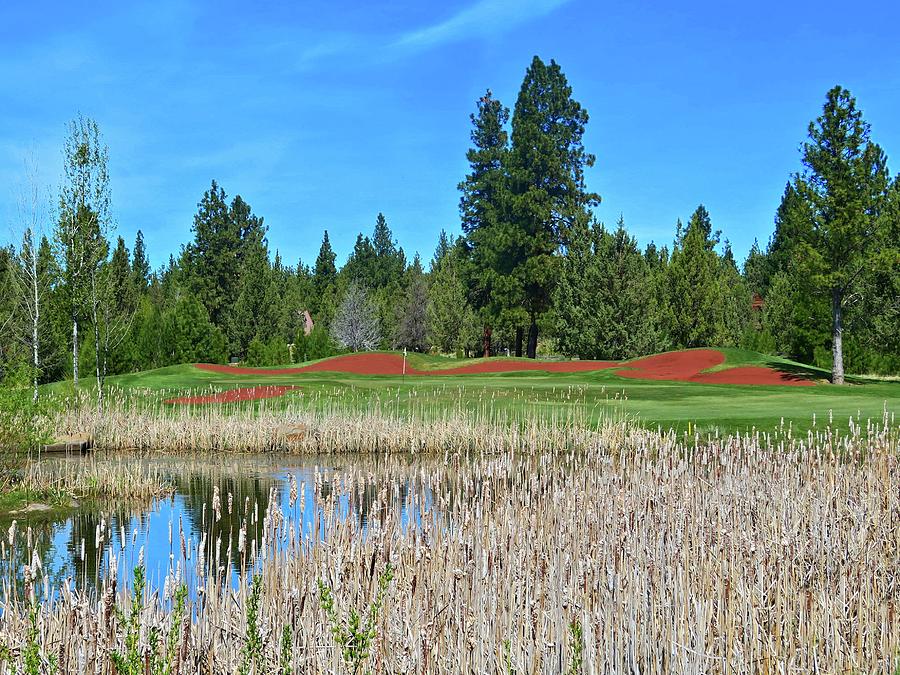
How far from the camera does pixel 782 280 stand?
149 ft

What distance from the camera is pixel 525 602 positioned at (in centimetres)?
528

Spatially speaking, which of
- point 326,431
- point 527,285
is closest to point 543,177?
point 527,285

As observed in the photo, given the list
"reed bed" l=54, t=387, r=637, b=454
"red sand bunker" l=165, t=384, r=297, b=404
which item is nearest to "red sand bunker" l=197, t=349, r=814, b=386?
"red sand bunker" l=165, t=384, r=297, b=404

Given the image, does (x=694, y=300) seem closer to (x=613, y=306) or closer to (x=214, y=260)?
(x=613, y=306)

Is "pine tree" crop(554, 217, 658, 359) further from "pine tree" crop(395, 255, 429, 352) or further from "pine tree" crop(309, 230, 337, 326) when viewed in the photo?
"pine tree" crop(309, 230, 337, 326)

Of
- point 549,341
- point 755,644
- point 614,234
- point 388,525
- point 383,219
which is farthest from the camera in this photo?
point 383,219

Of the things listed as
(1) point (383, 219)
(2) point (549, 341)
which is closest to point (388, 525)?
(2) point (549, 341)

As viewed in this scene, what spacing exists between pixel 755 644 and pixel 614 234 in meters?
34.6

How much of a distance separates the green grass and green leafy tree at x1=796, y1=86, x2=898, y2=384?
11.6 feet

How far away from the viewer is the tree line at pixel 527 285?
29.0 meters

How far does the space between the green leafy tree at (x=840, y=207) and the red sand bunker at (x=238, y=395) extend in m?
18.4

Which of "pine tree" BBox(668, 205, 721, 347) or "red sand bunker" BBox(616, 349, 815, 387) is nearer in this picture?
"red sand bunker" BBox(616, 349, 815, 387)

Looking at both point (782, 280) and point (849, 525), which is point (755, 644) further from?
point (782, 280)

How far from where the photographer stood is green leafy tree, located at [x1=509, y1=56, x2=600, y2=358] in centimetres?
4406
